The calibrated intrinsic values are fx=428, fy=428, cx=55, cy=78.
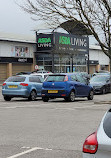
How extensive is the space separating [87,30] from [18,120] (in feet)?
35.3

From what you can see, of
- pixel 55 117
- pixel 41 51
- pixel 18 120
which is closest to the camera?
pixel 18 120

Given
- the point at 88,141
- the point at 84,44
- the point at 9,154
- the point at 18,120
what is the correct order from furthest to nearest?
the point at 84,44
the point at 18,120
the point at 9,154
the point at 88,141

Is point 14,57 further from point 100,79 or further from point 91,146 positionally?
point 91,146

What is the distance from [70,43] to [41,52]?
4991 millimetres

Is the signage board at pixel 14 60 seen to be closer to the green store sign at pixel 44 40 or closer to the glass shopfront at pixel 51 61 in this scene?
the glass shopfront at pixel 51 61

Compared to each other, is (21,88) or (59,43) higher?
(59,43)

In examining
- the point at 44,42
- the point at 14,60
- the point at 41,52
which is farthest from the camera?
the point at 41,52

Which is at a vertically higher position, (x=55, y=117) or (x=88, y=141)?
(x=88, y=141)

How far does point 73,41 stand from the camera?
71312 mm

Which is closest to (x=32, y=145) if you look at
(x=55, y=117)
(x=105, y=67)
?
(x=55, y=117)

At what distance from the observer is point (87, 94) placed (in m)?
24.0

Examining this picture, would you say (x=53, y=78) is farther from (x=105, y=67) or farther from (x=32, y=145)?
(x=105, y=67)

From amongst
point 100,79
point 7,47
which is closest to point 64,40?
point 7,47

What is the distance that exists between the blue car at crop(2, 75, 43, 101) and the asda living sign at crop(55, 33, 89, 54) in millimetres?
40477
